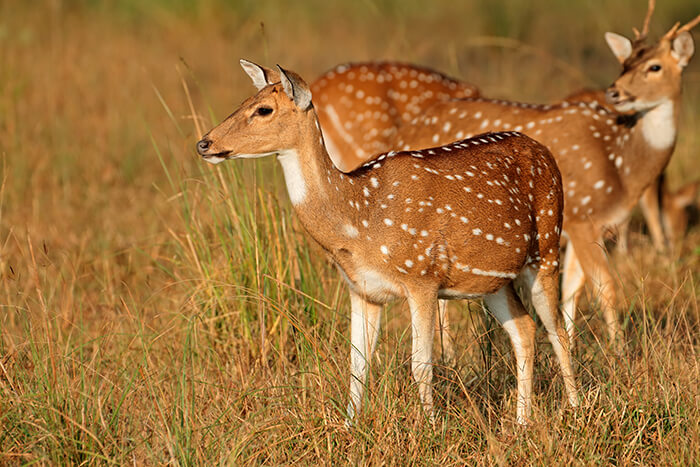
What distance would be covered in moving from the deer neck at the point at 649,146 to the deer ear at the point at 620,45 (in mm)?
481

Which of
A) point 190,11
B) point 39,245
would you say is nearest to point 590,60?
point 190,11

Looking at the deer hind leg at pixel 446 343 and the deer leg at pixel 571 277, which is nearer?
the deer hind leg at pixel 446 343

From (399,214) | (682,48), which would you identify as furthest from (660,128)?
(399,214)

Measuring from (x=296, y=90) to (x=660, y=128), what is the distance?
3288mm

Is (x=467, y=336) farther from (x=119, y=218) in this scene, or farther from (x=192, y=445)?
(x=119, y=218)

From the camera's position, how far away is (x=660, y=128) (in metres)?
6.35

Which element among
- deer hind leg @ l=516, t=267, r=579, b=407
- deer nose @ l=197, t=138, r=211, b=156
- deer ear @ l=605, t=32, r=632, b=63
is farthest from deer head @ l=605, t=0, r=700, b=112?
deer nose @ l=197, t=138, r=211, b=156

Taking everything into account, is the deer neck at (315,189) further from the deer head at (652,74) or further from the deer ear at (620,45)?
the deer ear at (620,45)

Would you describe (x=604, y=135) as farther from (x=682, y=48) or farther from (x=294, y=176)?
(x=294, y=176)

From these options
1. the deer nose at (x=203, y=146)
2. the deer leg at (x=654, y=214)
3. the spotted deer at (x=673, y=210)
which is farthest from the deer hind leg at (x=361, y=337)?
the spotted deer at (x=673, y=210)

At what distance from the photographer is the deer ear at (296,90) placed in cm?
395

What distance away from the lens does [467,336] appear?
496 centimetres

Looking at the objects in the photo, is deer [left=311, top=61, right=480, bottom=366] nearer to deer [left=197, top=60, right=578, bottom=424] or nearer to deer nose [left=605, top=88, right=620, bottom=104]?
deer nose [left=605, top=88, right=620, bottom=104]

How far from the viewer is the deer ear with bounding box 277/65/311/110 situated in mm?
3945
